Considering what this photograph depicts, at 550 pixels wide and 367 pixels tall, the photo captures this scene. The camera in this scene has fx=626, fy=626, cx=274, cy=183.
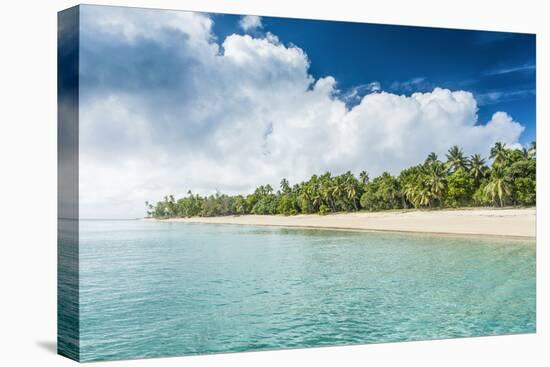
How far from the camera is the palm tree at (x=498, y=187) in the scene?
9492mm

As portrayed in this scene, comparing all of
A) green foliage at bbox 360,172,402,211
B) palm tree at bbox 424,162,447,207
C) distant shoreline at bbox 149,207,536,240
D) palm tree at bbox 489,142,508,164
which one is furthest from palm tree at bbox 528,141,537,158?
green foliage at bbox 360,172,402,211

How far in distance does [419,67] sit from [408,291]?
3.21 metres

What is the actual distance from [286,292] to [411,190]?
330 centimetres

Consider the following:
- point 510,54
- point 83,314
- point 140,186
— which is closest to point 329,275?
point 140,186

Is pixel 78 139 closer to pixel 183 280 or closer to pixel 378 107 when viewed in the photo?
pixel 183 280

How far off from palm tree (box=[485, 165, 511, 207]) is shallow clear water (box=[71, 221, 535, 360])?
787 millimetres

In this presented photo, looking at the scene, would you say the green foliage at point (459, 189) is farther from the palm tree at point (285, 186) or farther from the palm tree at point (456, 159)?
the palm tree at point (285, 186)

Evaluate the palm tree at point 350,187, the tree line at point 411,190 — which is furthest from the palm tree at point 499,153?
the palm tree at point 350,187

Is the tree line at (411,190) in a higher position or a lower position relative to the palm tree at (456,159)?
lower

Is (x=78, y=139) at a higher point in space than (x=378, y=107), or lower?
lower

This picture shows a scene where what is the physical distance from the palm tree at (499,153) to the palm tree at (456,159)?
0.42 meters

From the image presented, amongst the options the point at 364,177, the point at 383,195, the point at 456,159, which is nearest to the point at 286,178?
the point at 364,177

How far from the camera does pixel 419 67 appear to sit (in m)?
9.09

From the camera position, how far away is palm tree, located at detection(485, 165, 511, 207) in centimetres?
949
